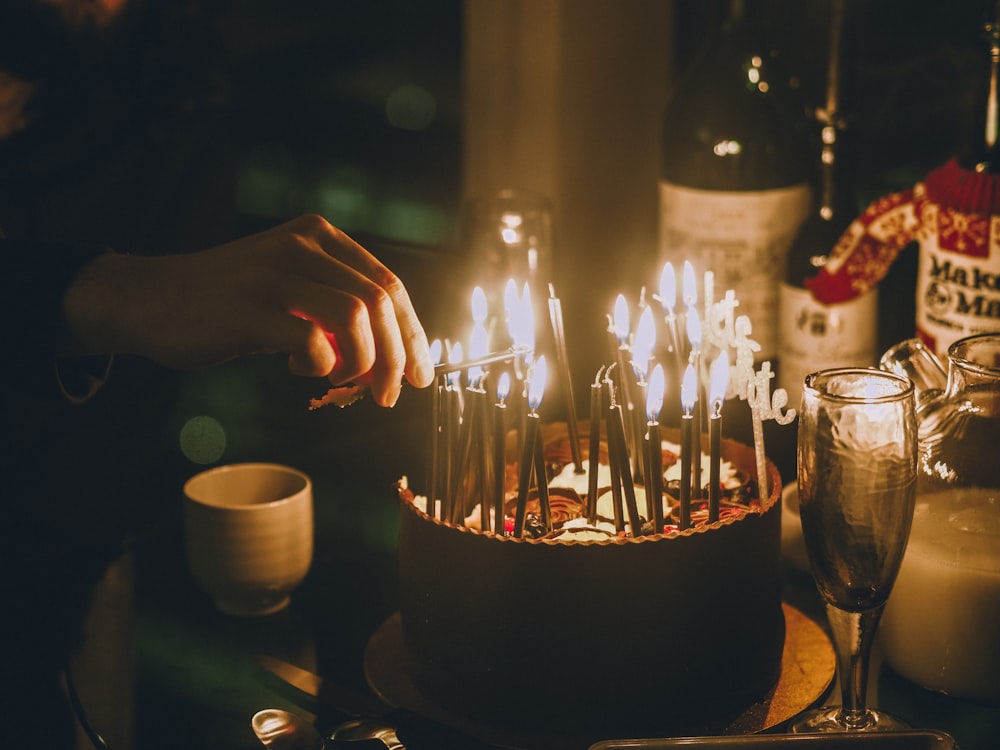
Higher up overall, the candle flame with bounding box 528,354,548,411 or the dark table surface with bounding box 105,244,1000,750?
the candle flame with bounding box 528,354,548,411

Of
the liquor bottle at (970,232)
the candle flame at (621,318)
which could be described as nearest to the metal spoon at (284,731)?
the candle flame at (621,318)

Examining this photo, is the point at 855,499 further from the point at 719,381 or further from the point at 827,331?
the point at 827,331

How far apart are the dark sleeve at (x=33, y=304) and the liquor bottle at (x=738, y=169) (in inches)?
30.0

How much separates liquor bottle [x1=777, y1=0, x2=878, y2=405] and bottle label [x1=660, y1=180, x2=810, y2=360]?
24 mm

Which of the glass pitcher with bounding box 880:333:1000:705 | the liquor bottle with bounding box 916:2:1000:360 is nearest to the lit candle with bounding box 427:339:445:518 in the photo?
the glass pitcher with bounding box 880:333:1000:705

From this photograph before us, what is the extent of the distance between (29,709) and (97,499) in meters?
0.62

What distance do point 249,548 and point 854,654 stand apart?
1.68 feet

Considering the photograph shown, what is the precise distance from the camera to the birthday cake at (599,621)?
2.74 ft

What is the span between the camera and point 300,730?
869mm

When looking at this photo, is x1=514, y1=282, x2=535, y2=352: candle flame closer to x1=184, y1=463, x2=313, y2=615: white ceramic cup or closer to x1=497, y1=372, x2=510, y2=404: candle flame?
x1=497, y1=372, x2=510, y2=404: candle flame

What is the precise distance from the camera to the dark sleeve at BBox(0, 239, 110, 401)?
3.28ft

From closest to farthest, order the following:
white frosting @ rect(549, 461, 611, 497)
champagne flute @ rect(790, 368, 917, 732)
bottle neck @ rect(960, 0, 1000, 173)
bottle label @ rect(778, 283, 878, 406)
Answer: champagne flute @ rect(790, 368, 917, 732) → white frosting @ rect(549, 461, 611, 497) → bottle neck @ rect(960, 0, 1000, 173) → bottle label @ rect(778, 283, 878, 406)

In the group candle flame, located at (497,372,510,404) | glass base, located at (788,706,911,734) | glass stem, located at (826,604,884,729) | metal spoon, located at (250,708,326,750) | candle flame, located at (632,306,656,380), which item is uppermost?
candle flame, located at (632,306,656,380)

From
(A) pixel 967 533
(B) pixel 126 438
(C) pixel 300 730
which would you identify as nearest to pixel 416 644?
(C) pixel 300 730
